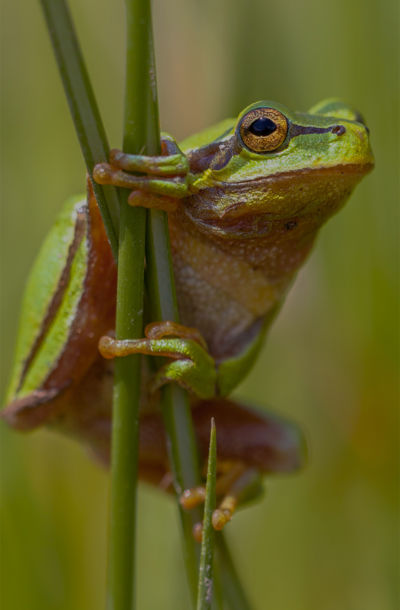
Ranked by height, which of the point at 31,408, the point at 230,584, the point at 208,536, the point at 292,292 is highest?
the point at 292,292

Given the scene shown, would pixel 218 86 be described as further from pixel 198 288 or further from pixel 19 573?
pixel 19 573

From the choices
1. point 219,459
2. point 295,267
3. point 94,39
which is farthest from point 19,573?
point 94,39

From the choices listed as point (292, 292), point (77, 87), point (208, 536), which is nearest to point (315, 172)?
point (77, 87)

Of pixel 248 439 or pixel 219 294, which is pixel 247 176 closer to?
pixel 219 294

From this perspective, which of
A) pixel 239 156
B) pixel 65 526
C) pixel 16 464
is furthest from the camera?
pixel 65 526

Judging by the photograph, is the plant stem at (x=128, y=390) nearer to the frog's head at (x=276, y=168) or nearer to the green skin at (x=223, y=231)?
the green skin at (x=223, y=231)

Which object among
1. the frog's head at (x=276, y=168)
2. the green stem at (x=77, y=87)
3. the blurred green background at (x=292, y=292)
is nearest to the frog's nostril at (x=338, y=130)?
the frog's head at (x=276, y=168)

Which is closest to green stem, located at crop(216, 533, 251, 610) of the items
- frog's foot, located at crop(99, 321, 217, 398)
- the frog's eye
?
frog's foot, located at crop(99, 321, 217, 398)

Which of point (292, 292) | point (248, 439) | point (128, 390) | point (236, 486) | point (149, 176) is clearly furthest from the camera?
point (292, 292)
